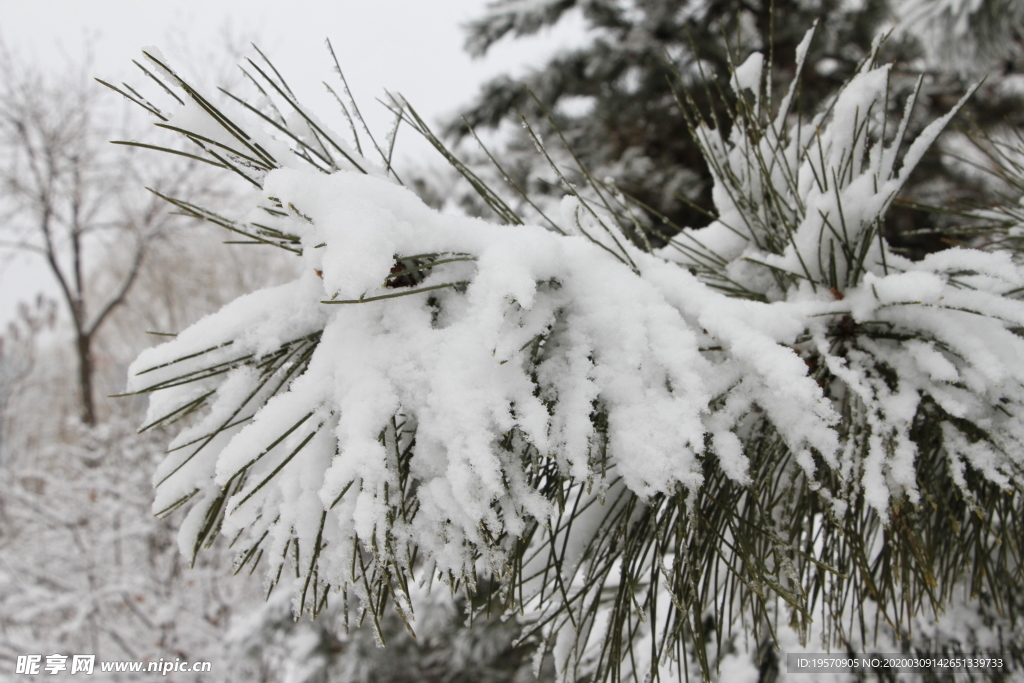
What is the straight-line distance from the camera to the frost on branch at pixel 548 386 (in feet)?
1.58

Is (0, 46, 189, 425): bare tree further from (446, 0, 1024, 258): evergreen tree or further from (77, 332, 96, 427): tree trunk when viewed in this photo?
(446, 0, 1024, 258): evergreen tree

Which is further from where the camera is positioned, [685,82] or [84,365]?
[84,365]

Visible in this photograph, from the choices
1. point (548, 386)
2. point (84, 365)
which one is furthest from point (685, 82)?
point (84, 365)

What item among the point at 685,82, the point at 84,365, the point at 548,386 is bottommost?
the point at 548,386

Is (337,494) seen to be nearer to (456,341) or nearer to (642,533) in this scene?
(456,341)

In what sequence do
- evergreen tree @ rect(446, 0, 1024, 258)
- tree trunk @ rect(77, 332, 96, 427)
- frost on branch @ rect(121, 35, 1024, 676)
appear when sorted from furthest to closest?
tree trunk @ rect(77, 332, 96, 427) → evergreen tree @ rect(446, 0, 1024, 258) → frost on branch @ rect(121, 35, 1024, 676)

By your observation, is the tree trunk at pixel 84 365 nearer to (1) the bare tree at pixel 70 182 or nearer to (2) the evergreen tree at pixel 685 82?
(1) the bare tree at pixel 70 182

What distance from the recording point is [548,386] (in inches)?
21.3

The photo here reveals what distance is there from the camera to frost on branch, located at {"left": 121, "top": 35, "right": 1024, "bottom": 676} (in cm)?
48

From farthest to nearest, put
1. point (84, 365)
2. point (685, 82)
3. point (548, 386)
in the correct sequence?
1. point (84, 365)
2. point (685, 82)
3. point (548, 386)

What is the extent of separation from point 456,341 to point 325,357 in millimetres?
141

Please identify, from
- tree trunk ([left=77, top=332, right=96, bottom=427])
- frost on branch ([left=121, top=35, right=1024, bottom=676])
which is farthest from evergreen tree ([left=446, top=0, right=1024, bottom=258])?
tree trunk ([left=77, top=332, right=96, bottom=427])

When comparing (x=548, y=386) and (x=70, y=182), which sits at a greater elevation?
(x=70, y=182)

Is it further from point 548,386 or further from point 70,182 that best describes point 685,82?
point 70,182
